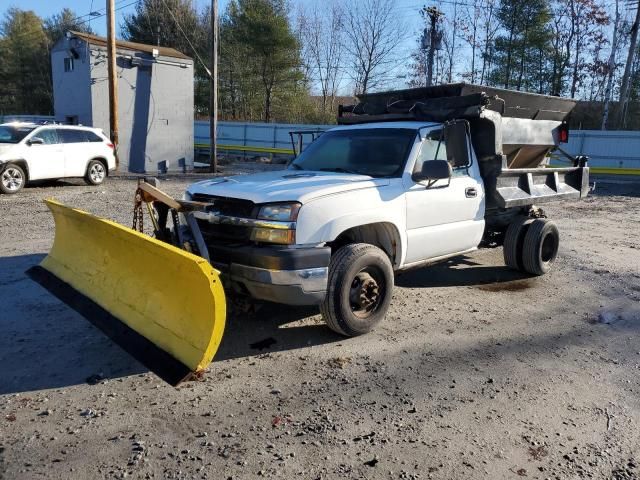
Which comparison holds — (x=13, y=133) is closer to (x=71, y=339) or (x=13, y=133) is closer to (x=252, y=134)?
(x=71, y=339)

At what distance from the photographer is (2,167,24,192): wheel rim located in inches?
507

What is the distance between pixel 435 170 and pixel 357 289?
136cm

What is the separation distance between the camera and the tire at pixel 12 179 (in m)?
12.8

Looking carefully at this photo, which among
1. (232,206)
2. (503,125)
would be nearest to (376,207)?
(232,206)

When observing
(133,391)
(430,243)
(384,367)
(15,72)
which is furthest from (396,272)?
(15,72)

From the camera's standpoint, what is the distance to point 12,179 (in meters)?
13.1

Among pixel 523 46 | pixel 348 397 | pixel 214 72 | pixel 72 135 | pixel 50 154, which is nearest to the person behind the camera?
pixel 348 397

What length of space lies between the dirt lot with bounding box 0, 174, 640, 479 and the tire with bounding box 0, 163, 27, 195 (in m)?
8.07

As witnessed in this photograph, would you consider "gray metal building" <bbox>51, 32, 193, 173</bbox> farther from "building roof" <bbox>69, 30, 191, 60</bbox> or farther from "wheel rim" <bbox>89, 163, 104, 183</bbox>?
"wheel rim" <bbox>89, 163, 104, 183</bbox>

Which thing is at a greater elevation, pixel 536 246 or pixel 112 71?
pixel 112 71

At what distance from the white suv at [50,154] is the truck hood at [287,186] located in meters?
10.4

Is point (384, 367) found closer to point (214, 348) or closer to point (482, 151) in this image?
point (214, 348)

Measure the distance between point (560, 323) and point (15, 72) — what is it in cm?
5604

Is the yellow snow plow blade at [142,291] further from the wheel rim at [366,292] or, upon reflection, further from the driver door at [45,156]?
the driver door at [45,156]
